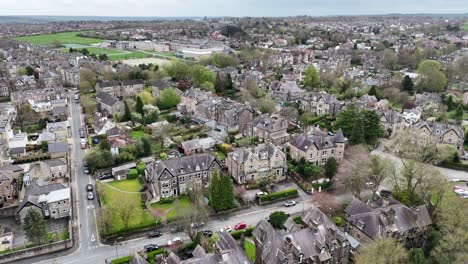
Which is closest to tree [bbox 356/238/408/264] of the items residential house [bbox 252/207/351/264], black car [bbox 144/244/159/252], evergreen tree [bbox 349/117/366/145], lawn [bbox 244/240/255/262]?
residential house [bbox 252/207/351/264]

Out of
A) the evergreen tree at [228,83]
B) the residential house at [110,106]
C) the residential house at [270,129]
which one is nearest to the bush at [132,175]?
the residential house at [270,129]

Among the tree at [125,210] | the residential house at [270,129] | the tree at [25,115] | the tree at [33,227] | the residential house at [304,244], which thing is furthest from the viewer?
the tree at [25,115]

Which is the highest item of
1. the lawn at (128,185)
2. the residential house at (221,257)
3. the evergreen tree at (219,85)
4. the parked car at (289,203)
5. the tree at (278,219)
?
the evergreen tree at (219,85)

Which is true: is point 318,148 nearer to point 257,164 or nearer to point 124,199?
point 257,164

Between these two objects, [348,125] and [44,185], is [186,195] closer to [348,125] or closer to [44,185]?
[44,185]

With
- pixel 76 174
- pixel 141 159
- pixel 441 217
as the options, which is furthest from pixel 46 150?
pixel 441 217

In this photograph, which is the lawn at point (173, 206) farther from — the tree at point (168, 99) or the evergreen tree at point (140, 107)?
the tree at point (168, 99)

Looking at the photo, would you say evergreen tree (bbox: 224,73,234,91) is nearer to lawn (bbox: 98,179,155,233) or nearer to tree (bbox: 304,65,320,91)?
tree (bbox: 304,65,320,91)
